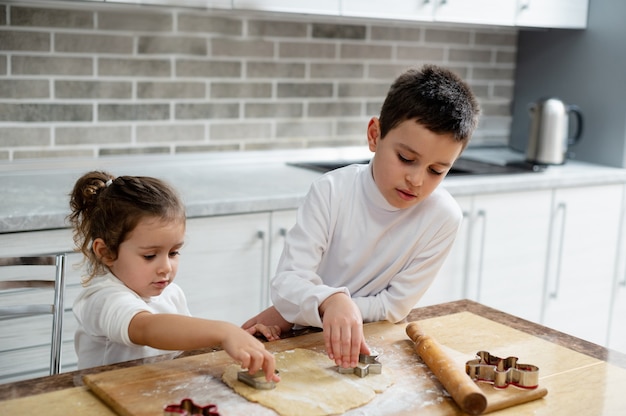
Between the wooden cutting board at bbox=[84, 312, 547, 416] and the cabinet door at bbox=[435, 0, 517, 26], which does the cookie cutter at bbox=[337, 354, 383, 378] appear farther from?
the cabinet door at bbox=[435, 0, 517, 26]

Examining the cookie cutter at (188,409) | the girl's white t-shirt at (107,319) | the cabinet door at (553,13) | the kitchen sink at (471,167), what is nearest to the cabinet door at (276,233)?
the kitchen sink at (471,167)

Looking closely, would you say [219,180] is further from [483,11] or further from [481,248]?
[483,11]

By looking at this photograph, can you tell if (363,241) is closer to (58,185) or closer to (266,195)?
(266,195)

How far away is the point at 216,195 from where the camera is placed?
2590 mm

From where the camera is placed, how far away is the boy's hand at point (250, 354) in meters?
1.23

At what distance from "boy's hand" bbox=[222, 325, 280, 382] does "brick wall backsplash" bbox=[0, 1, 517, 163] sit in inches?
64.4

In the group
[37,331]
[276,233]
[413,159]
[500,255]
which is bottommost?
[37,331]

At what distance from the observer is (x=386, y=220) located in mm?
1784

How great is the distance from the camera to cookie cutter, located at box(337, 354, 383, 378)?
51.5 inches

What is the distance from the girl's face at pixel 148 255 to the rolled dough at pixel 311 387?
30 cm

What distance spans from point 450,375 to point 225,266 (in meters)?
1.41

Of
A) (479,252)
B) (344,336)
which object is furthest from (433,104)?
(479,252)

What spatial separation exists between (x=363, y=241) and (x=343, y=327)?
1.38 feet

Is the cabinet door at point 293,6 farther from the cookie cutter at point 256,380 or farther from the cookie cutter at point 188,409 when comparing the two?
the cookie cutter at point 188,409
